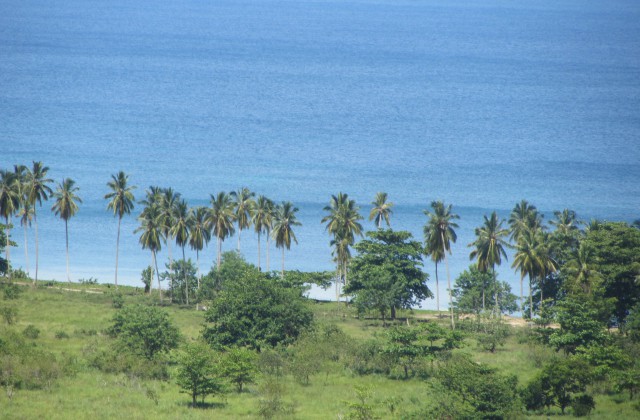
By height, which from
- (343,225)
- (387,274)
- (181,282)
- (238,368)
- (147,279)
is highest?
(343,225)

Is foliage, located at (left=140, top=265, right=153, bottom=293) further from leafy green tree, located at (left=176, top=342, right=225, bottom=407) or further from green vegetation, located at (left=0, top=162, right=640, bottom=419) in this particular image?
leafy green tree, located at (left=176, top=342, right=225, bottom=407)

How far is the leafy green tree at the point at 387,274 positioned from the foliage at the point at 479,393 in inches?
1591

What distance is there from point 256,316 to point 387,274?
25.7 meters

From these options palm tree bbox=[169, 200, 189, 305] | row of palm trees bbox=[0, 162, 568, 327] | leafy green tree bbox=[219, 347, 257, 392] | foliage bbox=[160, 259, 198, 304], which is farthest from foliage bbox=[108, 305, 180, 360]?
foliage bbox=[160, 259, 198, 304]

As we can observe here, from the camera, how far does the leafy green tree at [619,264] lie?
325ft

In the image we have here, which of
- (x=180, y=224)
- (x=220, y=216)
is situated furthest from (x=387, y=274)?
(x=180, y=224)

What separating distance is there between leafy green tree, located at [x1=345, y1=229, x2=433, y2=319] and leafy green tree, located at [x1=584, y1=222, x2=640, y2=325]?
20245mm

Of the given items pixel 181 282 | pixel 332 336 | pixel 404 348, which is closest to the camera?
pixel 404 348

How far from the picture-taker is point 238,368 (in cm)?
7625

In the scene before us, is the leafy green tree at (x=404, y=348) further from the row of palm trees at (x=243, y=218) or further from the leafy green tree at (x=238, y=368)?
the row of palm trees at (x=243, y=218)

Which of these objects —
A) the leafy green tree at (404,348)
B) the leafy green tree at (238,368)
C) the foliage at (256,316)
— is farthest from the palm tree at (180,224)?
the leafy green tree at (238,368)

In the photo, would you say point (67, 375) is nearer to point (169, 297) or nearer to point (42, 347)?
point (42, 347)

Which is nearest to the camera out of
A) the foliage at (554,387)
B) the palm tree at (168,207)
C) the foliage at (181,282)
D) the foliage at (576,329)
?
the foliage at (554,387)

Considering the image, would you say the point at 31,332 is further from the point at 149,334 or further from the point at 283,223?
the point at 283,223
